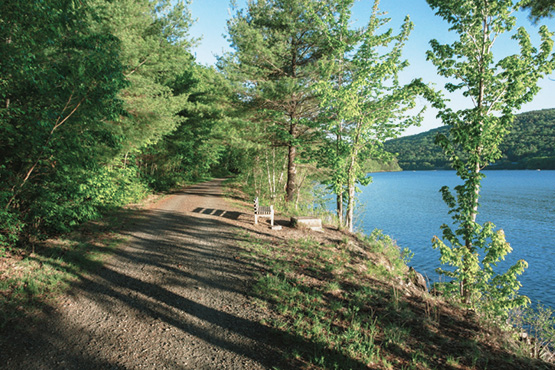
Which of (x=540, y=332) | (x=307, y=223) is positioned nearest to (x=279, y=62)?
(x=307, y=223)

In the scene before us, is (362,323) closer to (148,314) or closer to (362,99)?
(148,314)

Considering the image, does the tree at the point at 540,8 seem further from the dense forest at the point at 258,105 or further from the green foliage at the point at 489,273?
the green foliage at the point at 489,273

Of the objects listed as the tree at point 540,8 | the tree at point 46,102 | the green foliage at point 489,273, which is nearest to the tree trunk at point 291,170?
the green foliage at point 489,273

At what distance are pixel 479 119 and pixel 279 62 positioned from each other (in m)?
9.71

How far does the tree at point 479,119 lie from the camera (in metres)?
6.62

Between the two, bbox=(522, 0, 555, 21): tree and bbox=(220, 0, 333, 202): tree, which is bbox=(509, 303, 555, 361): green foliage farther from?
bbox=(220, 0, 333, 202): tree

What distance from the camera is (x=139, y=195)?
16.4 m

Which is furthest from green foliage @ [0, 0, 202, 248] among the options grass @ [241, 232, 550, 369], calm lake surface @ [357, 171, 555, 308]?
calm lake surface @ [357, 171, 555, 308]

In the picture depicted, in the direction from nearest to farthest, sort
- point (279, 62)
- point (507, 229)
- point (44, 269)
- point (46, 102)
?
point (46, 102)
point (44, 269)
point (279, 62)
point (507, 229)

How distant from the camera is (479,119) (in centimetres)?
694

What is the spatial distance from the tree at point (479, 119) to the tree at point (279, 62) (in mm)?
6331

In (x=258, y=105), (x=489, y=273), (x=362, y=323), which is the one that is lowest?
(x=362, y=323)

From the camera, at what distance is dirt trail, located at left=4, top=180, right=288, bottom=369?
13.1 ft

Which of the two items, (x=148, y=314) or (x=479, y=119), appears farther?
(x=479, y=119)
